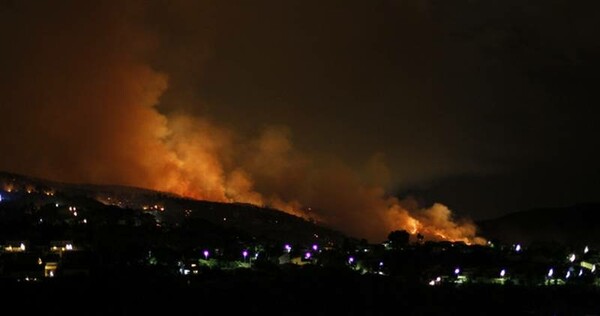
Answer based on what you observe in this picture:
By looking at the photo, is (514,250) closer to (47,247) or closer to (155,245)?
(155,245)

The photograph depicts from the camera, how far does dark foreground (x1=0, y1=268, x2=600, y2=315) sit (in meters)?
24.0

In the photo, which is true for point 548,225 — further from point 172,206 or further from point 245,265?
point 245,265

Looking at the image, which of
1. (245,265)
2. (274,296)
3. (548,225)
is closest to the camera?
(274,296)

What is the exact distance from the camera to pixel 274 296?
25938 mm

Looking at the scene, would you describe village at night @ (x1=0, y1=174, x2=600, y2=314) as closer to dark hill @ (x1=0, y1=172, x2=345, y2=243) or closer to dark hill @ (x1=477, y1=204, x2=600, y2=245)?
dark hill @ (x1=0, y1=172, x2=345, y2=243)

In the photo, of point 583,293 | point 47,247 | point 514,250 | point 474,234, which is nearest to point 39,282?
point 47,247

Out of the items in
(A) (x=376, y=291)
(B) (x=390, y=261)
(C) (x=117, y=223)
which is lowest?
(A) (x=376, y=291)

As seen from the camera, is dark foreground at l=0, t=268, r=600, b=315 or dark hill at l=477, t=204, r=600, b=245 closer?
dark foreground at l=0, t=268, r=600, b=315

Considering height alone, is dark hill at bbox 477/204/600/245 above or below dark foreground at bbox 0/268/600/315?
above

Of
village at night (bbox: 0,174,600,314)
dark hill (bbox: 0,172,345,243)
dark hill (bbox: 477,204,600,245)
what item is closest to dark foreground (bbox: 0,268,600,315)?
village at night (bbox: 0,174,600,314)

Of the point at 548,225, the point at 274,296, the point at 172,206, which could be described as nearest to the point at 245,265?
the point at 274,296

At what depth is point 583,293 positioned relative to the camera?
103 ft

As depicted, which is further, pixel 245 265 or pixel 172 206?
pixel 172 206

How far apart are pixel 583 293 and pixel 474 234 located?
70.8ft
